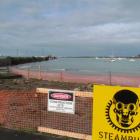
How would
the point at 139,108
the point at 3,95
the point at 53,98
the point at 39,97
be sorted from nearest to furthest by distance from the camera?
1. the point at 139,108
2. the point at 53,98
3. the point at 39,97
4. the point at 3,95

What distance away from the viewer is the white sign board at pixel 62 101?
10.9 m

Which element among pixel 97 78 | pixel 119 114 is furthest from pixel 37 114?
pixel 97 78

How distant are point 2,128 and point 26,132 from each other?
2.72ft

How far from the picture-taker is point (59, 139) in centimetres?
1141

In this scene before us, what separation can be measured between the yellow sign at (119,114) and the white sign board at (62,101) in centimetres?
223

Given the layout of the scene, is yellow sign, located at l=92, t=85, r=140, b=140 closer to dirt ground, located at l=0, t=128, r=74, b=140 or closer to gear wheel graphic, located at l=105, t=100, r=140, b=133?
gear wheel graphic, located at l=105, t=100, r=140, b=133

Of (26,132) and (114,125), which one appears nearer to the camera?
(114,125)

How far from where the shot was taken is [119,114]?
27.3 feet

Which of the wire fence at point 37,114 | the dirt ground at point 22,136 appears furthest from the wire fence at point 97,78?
the dirt ground at point 22,136

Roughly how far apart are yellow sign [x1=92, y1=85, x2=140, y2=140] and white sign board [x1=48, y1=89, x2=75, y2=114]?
7.33ft

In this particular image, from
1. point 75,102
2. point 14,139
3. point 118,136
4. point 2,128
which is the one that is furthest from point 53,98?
point 118,136

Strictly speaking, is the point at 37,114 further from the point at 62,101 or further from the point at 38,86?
the point at 38,86

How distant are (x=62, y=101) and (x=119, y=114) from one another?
2.81 metres

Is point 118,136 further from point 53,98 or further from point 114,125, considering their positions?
point 53,98
